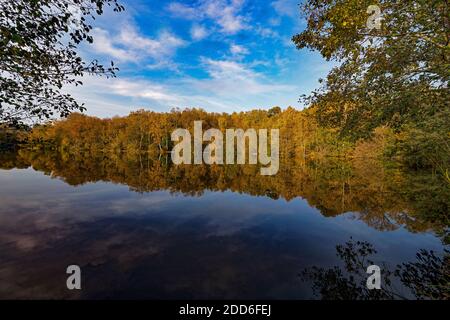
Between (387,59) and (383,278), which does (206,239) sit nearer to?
(383,278)

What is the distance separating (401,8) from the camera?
25.8 ft

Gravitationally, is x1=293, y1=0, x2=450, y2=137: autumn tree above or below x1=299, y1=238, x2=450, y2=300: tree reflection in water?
above

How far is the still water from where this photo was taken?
6918 millimetres

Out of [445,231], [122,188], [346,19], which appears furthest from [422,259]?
[122,188]

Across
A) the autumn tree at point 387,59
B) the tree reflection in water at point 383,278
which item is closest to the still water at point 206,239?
the tree reflection in water at point 383,278

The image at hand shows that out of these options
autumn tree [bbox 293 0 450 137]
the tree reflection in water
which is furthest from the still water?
autumn tree [bbox 293 0 450 137]

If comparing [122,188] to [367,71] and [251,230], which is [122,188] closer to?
[251,230]

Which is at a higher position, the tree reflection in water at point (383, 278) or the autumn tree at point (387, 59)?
the autumn tree at point (387, 59)

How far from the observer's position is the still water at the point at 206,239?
6918 mm

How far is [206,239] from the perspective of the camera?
10.6 m

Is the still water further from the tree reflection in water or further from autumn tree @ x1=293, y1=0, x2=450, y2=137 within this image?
autumn tree @ x1=293, y1=0, x2=450, y2=137

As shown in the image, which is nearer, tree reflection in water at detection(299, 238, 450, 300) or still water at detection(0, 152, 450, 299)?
tree reflection in water at detection(299, 238, 450, 300)

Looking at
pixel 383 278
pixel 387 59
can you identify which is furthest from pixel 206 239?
pixel 387 59

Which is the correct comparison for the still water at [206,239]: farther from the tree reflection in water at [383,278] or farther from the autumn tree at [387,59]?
the autumn tree at [387,59]
